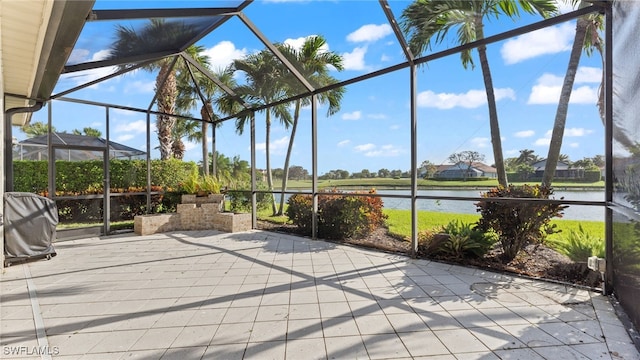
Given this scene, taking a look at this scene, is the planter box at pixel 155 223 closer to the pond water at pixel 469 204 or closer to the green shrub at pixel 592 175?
the pond water at pixel 469 204

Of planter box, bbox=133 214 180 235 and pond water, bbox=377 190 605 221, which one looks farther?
planter box, bbox=133 214 180 235

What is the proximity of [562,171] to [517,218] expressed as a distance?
3.24 ft

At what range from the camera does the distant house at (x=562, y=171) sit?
372 cm

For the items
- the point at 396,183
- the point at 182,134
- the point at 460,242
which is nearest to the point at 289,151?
the point at 396,183

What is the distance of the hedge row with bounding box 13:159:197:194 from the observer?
5621 millimetres

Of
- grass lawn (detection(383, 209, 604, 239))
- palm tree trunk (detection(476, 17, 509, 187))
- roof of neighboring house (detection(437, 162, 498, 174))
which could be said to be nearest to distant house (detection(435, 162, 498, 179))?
roof of neighboring house (detection(437, 162, 498, 174))

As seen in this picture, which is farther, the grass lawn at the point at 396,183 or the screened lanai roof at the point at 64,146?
the screened lanai roof at the point at 64,146

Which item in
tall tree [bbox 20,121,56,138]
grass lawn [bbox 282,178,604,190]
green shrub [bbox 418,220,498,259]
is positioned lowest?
green shrub [bbox 418,220,498,259]

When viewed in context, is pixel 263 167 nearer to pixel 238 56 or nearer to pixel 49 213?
pixel 238 56

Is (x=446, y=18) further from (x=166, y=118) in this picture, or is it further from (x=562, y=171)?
(x=166, y=118)

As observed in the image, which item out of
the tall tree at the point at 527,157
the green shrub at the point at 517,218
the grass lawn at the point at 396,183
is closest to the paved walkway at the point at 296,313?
the green shrub at the point at 517,218

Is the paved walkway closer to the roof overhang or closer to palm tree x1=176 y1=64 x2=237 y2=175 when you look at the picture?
the roof overhang

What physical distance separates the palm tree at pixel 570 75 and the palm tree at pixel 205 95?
6.34 m

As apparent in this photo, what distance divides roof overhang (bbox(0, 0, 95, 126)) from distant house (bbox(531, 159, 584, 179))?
5.35m
